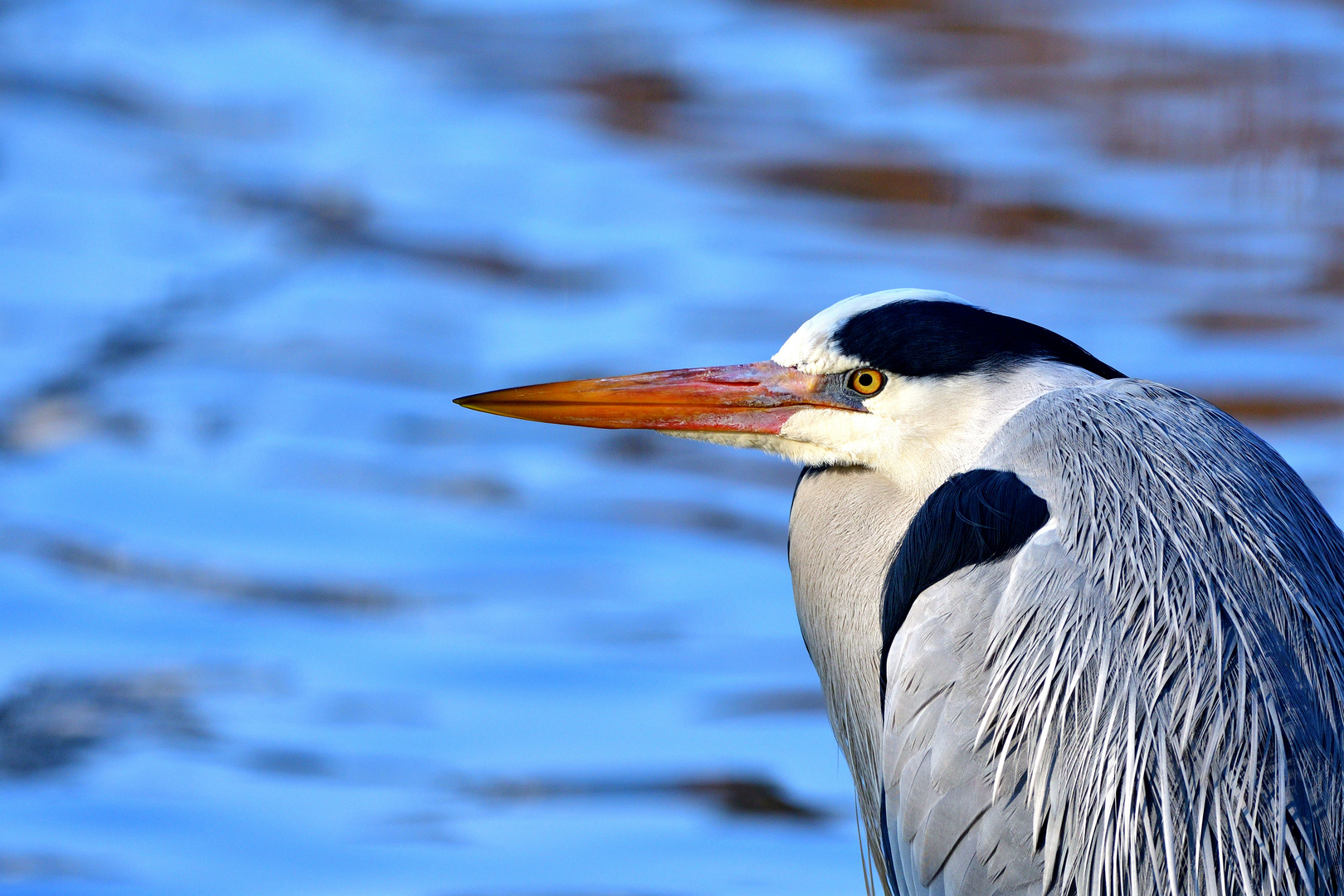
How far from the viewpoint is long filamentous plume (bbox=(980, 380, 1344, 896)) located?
2201mm

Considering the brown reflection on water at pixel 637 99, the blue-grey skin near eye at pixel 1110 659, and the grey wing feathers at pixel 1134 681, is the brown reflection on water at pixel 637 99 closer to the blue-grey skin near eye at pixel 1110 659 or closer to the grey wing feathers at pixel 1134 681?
the blue-grey skin near eye at pixel 1110 659

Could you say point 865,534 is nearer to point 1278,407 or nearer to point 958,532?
point 958,532

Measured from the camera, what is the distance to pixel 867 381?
2.79 metres

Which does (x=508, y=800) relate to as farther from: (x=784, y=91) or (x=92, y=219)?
(x=784, y=91)

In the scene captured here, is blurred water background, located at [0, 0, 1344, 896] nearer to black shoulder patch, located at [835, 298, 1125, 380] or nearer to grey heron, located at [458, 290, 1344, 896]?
grey heron, located at [458, 290, 1344, 896]

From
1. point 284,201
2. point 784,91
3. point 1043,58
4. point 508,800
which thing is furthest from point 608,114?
point 508,800

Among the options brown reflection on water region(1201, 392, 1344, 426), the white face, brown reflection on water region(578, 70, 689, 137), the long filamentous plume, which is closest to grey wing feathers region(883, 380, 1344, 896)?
the long filamentous plume

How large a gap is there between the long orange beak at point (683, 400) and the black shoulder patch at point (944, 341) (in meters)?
0.10

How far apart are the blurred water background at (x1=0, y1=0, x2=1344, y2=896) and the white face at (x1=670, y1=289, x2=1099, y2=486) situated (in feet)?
4.42

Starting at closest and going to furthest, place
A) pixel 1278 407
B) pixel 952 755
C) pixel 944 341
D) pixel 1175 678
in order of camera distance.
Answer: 1. pixel 1175 678
2. pixel 952 755
3. pixel 944 341
4. pixel 1278 407

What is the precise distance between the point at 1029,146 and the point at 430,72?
289 centimetres

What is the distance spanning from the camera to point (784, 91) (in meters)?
8.62

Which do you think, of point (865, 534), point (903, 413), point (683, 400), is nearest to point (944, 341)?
point (903, 413)

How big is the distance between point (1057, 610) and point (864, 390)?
1.92 ft
